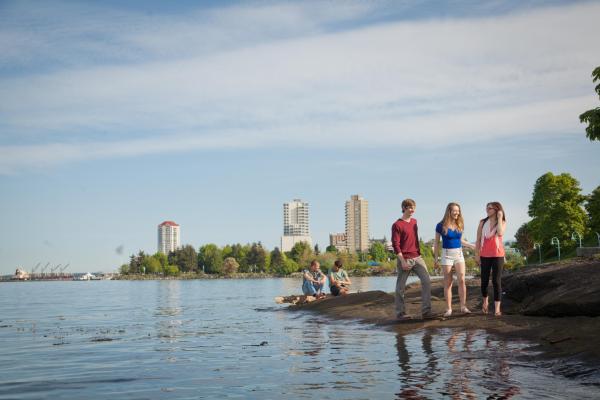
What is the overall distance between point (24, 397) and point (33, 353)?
205 inches

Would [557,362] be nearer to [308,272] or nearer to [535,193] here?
[308,272]

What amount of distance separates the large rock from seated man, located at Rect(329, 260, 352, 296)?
7086 millimetres

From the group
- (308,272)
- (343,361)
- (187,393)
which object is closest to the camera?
(187,393)

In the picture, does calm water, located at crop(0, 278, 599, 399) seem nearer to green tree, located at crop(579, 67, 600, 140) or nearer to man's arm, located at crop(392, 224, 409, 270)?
man's arm, located at crop(392, 224, 409, 270)

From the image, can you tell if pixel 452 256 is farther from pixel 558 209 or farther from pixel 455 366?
pixel 558 209

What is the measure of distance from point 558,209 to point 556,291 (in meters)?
58.7

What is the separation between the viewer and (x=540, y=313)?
1270 cm

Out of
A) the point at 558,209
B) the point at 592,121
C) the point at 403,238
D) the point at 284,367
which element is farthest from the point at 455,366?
the point at 558,209

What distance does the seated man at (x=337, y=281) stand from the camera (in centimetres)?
2277

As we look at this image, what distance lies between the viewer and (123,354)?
11797 mm

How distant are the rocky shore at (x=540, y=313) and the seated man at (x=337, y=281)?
3333 mm

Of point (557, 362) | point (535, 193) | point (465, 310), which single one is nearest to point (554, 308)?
point (465, 310)

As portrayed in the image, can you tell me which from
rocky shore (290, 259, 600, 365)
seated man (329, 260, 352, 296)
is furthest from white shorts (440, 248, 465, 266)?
seated man (329, 260, 352, 296)

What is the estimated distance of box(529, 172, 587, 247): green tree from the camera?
66.3 metres
